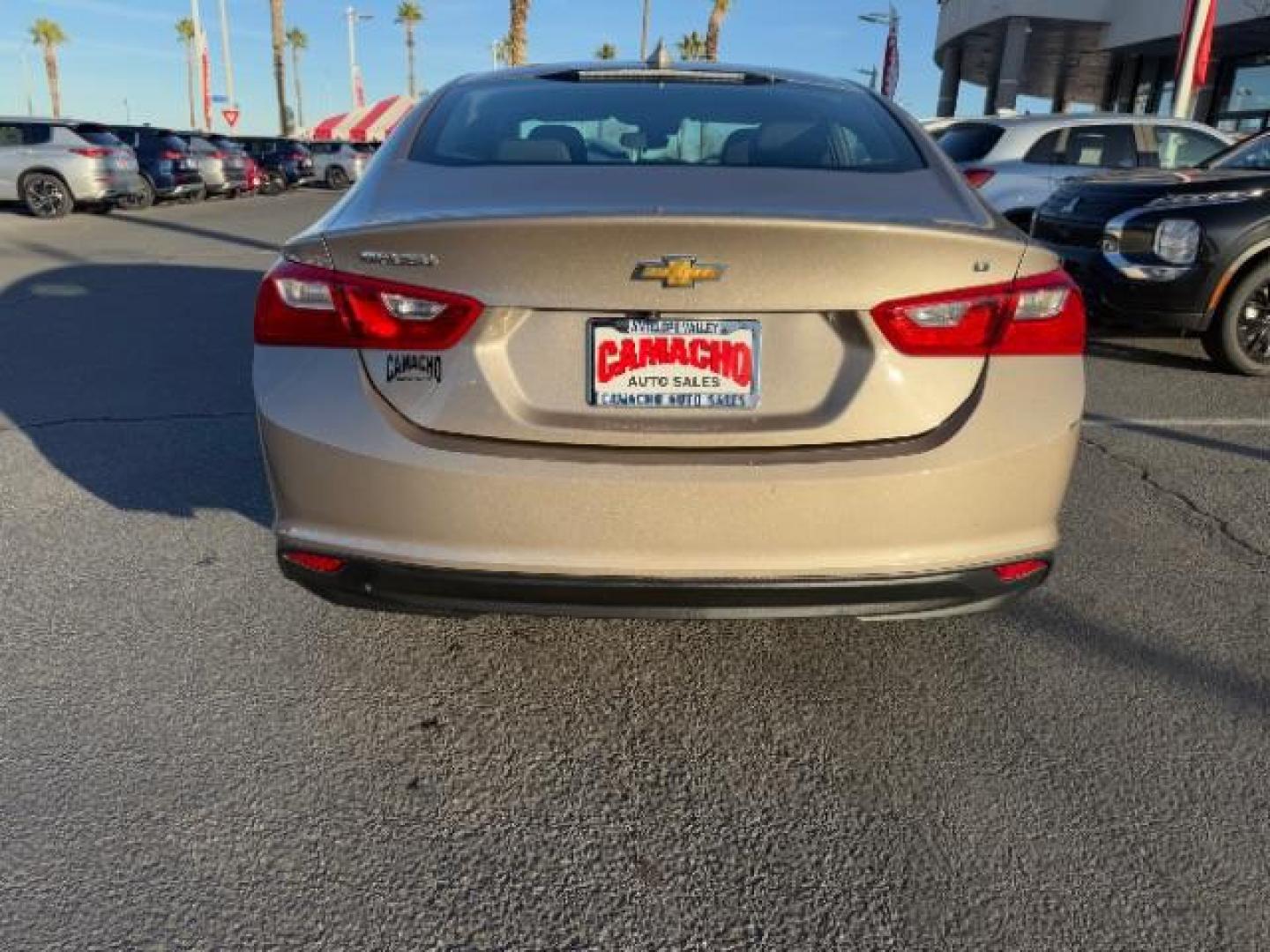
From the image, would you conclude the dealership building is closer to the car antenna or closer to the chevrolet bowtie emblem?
the car antenna

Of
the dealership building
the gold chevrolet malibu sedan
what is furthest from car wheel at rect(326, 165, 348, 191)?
the gold chevrolet malibu sedan

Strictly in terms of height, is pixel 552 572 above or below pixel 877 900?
above

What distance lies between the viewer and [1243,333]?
6.18 meters

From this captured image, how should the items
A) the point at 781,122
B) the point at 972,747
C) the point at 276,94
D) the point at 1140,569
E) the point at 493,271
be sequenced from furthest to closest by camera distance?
the point at 276,94 < the point at 1140,569 < the point at 781,122 < the point at 972,747 < the point at 493,271

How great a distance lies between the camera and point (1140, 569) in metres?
3.42

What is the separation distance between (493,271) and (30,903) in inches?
58.6

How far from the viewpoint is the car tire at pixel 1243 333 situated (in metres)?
6.03

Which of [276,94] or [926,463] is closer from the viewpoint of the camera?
[926,463]

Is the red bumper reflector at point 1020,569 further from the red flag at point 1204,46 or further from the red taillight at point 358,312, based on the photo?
the red flag at point 1204,46

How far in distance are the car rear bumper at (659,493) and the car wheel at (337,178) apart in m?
34.2

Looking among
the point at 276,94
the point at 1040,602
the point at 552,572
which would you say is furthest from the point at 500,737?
the point at 276,94

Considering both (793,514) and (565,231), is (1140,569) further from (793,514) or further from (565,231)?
(565,231)

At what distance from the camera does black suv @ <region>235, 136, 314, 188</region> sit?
2945 cm

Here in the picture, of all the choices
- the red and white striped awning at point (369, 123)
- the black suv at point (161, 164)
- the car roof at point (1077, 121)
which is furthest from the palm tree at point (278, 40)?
the car roof at point (1077, 121)
